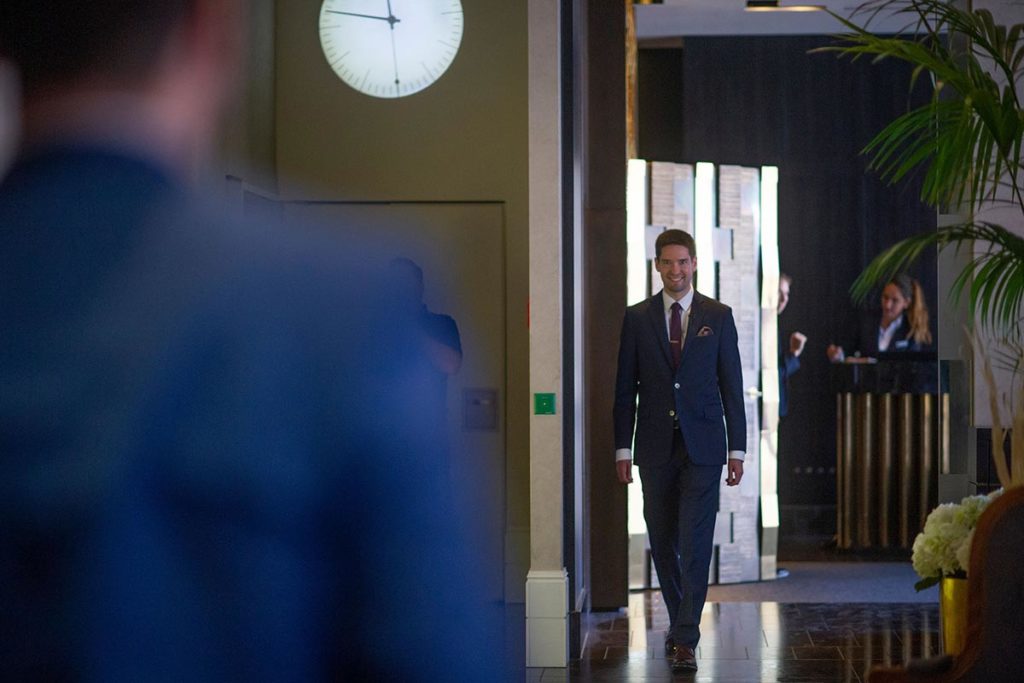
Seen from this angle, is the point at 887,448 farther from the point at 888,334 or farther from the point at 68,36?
the point at 68,36

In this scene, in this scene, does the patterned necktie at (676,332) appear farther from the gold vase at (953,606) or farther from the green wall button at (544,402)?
the gold vase at (953,606)

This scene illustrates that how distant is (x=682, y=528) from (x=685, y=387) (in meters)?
0.58

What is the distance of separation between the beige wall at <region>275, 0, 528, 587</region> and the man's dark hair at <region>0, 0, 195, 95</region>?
311 cm

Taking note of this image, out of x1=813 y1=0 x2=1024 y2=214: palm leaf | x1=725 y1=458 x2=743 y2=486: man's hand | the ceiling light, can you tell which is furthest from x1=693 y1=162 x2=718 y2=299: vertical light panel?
x1=813 y1=0 x2=1024 y2=214: palm leaf

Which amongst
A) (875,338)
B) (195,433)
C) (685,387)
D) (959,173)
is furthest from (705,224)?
(195,433)

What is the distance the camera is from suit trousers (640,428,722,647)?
518 centimetres

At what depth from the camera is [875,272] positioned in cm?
315

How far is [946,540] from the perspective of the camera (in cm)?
342

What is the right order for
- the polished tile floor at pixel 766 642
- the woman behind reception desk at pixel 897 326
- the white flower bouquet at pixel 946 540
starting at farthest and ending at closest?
the woman behind reception desk at pixel 897 326
the polished tile floor at pixel 766 642
the white flower bouquet at pixel 946 540

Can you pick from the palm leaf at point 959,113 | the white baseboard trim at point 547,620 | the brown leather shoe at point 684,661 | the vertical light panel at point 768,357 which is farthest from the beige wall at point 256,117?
the palm leaf at point 959,113

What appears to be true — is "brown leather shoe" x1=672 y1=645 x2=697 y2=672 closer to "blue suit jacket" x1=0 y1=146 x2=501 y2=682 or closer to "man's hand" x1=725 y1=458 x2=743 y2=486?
"man's hand" x1=725 y1=458 x2=743 y2=486

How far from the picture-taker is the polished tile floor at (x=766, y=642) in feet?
16.6

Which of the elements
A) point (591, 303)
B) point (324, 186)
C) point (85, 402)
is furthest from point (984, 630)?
point (324, 186)

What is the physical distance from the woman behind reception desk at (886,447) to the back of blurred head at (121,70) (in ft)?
17.7
